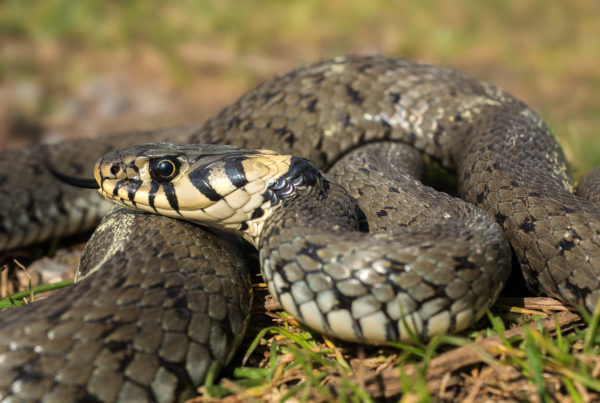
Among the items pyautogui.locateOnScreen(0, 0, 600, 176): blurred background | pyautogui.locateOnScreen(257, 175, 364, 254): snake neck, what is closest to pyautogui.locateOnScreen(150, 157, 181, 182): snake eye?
pyautogui.locateOnScreen(257, 175, 364, 254): snake neck

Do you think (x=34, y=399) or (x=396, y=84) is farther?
(x=396, y=84)

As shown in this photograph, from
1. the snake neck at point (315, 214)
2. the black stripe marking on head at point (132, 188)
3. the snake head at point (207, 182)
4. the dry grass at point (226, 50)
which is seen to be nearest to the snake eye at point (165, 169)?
the snake head at point (207, 182)

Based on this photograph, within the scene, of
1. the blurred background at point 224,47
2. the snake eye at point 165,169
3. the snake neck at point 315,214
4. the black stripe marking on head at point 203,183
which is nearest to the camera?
the snake neck at point 315,214

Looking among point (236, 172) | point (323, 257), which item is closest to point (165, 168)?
point (236, 172)

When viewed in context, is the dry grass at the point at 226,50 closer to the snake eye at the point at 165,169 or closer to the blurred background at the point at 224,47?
the blurred background at the point at 224,47

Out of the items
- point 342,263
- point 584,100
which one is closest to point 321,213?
point 342,263

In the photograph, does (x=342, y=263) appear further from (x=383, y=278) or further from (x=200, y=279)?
(x=200, y=279)

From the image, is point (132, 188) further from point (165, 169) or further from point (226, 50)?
point (226, 50)
